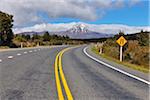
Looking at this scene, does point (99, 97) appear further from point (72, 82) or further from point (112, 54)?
point (112, 54)

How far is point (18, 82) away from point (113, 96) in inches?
148

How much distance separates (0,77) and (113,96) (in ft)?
16.9

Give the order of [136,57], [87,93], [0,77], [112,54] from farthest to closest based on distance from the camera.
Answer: [112,54]
[136,57]
[0,77]
[87,93]

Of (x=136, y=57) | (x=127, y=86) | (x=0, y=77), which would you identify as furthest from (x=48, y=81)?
(x=136, y=57)

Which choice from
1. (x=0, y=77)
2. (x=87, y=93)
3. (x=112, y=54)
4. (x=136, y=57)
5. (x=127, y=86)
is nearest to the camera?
(x=87, y=93)

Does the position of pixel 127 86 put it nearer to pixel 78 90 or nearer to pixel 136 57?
pixel 78 90

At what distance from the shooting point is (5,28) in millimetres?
52844

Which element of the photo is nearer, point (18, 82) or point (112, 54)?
point (18, 82)

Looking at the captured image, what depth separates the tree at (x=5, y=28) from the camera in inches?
2058

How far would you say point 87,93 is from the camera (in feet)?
31.0

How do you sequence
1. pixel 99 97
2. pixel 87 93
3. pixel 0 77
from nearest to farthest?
1. pixel 99 97
2. pixel 87 93
3. pixel 0 77

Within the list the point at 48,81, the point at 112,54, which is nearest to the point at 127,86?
the point at 48,81

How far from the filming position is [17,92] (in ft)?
30.8

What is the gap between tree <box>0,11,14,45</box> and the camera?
52.3m
